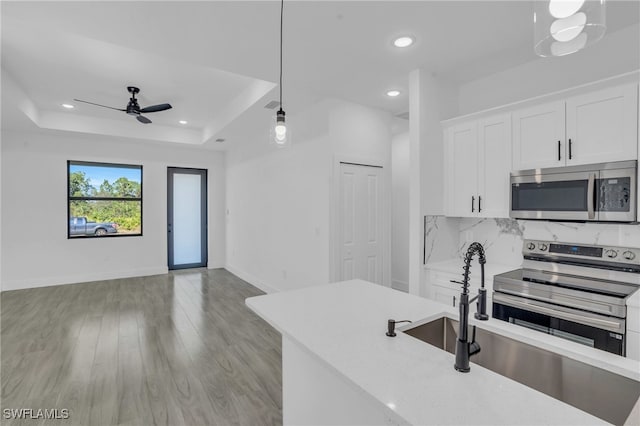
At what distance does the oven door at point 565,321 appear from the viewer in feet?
6.60

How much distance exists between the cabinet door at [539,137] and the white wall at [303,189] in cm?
187

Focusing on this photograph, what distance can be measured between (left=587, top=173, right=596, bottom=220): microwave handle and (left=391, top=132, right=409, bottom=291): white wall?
302 centimetres

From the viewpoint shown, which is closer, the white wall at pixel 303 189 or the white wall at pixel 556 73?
the white wall at pixel 556 73

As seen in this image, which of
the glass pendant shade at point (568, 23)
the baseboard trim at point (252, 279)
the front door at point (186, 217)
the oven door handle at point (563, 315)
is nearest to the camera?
the glass pendant shade at point (568, 23)

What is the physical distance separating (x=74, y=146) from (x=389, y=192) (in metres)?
5.96

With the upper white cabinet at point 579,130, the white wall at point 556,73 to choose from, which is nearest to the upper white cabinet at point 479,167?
the upper white cabinet at point 579,130

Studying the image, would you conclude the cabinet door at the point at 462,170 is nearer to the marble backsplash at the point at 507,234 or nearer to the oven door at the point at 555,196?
the marble backsplash at the point at 507,234

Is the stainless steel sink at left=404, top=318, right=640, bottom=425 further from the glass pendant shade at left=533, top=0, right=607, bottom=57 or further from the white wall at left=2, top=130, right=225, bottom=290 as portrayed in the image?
the white wall at left=2, top=130, right=225, bottom=290

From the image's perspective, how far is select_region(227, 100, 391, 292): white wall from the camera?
399 cm

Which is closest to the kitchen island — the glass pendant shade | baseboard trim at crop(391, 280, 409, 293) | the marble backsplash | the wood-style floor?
the wood-style floor

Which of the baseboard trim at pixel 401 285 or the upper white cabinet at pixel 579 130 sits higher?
the upper white cabinet at pixel 579 130

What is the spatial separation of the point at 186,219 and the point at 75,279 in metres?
2.31

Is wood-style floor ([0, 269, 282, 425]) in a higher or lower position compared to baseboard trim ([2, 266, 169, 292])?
lower

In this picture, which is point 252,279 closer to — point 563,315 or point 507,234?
point 507,234
